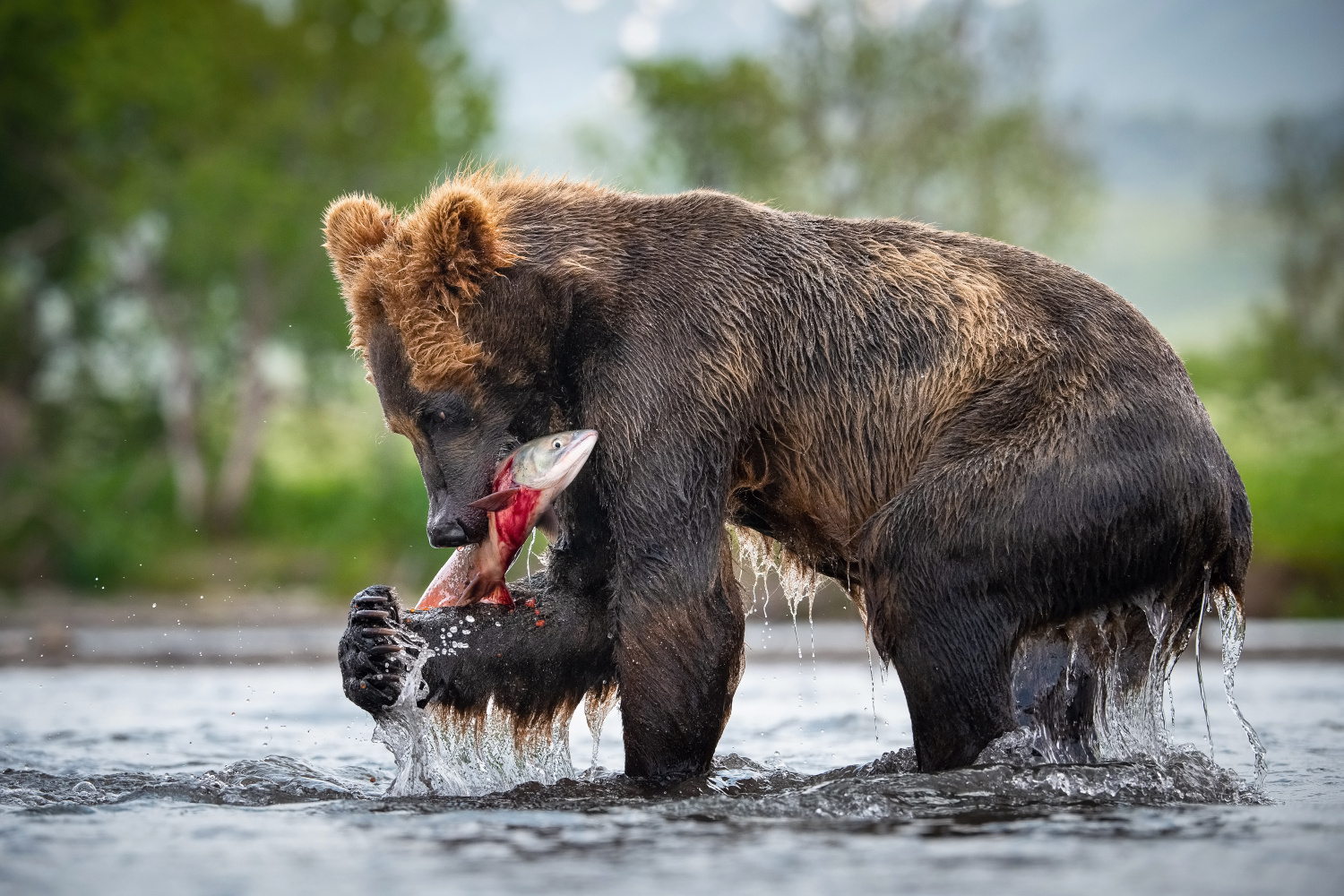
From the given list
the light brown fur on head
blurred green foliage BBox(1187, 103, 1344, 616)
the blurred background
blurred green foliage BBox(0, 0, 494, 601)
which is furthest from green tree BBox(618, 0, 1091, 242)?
the light brown fur on head

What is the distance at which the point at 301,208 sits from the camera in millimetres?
22797

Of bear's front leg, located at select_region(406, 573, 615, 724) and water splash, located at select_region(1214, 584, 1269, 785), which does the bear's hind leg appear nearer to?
water splash, located at select_region(1214, 584, 1269, 785)

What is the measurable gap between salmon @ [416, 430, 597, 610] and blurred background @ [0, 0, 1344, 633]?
13287 millimetres

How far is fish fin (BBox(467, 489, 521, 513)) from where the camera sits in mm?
4641

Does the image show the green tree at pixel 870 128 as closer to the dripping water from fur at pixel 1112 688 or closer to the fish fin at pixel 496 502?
the dripping water from fur at pixel 1112 688

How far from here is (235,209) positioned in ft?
73.7

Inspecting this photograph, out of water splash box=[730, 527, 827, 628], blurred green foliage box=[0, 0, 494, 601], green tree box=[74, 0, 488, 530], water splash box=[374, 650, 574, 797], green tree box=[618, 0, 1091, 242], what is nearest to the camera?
water splash box=[374, 650, 574, 797]

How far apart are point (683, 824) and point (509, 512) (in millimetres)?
1173

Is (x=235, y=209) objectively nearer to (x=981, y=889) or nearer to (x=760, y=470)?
(x=760, y=470)

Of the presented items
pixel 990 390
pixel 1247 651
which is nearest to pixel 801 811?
pixel 990 390

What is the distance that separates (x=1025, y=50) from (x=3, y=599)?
839 inches

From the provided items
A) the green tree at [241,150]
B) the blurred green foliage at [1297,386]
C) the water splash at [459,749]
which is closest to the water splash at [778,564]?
the water splash at [459,749]

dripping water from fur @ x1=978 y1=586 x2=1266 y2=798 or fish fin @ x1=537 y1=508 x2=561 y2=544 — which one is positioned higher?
fish fin @ x1=537 y1=508 x2=561 y2=544

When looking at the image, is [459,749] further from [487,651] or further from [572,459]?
[572,459]
